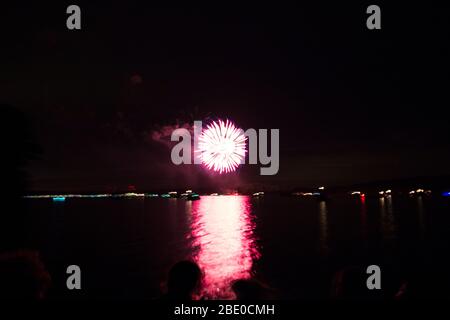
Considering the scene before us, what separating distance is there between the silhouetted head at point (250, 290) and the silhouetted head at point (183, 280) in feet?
1.67

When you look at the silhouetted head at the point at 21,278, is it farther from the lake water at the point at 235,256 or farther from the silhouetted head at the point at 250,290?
the lake water at the point at 235,256

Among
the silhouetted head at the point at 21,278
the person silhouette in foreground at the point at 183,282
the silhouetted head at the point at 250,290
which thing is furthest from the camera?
the silhouetted head at the point at 250,290

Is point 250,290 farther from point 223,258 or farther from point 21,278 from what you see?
point 223,258

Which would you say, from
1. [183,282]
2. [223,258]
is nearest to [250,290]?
[183,282]

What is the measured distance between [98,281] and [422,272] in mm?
31919

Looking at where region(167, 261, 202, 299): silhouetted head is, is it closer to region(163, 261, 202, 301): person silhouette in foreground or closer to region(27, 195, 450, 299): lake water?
region(163, 261, 202, 301): person silhouette in foreground

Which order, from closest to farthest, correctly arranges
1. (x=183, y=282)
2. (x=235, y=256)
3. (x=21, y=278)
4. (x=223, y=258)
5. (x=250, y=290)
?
(x=21, y=278) < (x=183, y=282) < (x=250, y=290) < (x=223, y=258) < (x=235, y=256)

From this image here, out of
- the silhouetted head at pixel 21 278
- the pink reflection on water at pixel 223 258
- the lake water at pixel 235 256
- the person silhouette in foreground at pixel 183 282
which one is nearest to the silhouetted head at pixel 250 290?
the person silhouette in foreground at pixel 183 282

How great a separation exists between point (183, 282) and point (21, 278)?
1.80 metres

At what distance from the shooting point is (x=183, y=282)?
416 cm

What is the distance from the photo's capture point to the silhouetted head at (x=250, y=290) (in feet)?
14.2
